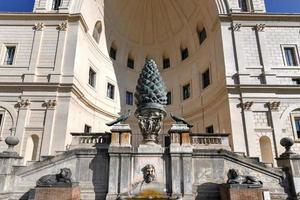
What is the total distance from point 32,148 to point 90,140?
8.60 m

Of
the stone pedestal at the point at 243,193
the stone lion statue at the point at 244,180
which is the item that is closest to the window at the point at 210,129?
the stone lion statue at the point at 244,180

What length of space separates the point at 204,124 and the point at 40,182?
56.1 ft

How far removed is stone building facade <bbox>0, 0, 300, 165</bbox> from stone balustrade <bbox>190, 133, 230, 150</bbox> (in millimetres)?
5870

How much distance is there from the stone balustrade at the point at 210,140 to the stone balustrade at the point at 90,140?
5.13m

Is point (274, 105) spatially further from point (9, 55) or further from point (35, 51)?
point (9, 55)

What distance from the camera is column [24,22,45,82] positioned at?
2166 centimetres

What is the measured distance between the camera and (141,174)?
41.8ft

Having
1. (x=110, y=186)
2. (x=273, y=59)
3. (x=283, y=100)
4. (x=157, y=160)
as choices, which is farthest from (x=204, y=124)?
(x=110, y=186)

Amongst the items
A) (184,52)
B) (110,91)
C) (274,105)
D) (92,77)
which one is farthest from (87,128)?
(274,105)

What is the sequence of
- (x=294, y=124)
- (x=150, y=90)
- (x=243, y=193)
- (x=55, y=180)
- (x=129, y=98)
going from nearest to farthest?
(x=243, y=193)
(x=55, y=180)
(x=150, y=90)
(x=294, y=124)
(x=129, y=98)

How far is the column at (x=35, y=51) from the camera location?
21656 millimetres

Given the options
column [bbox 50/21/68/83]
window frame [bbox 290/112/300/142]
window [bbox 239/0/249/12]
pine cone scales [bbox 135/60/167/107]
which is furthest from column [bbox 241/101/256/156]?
column [bbox 50/21/68/83]

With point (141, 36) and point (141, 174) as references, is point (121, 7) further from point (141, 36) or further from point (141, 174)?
point (141, 174)

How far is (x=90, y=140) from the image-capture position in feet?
47.5
